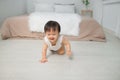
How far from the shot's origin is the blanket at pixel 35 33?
2566mm

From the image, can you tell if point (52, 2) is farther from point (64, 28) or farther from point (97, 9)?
point (64, 28)

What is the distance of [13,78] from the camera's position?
3.97 feet

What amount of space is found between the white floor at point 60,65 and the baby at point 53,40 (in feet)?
0.26

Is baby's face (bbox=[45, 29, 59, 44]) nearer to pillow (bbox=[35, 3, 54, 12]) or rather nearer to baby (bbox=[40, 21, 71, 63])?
baby (bbox=[40, 21, 71, 63])

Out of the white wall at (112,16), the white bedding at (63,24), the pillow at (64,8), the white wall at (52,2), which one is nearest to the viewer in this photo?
the white bedding at (63,24)

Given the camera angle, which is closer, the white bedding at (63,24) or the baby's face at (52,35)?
the baby's face at (52,35)

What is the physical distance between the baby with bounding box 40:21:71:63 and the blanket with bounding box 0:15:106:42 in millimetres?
867

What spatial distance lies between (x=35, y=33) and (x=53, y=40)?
106 centimetres

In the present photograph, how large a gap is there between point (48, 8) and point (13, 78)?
3198 mm

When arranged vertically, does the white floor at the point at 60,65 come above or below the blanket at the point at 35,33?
below

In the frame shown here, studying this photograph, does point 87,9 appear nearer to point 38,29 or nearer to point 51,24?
point 38,29

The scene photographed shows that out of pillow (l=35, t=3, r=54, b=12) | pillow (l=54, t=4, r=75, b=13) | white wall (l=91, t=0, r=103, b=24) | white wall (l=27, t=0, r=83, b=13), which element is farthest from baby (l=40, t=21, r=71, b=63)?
white wall (l=27, t=0, r=83, b=13)

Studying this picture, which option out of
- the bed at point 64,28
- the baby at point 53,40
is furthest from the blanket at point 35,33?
the baby at point 53,40

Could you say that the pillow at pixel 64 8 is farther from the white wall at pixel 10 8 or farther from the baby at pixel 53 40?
the baby at pixel 53 40
